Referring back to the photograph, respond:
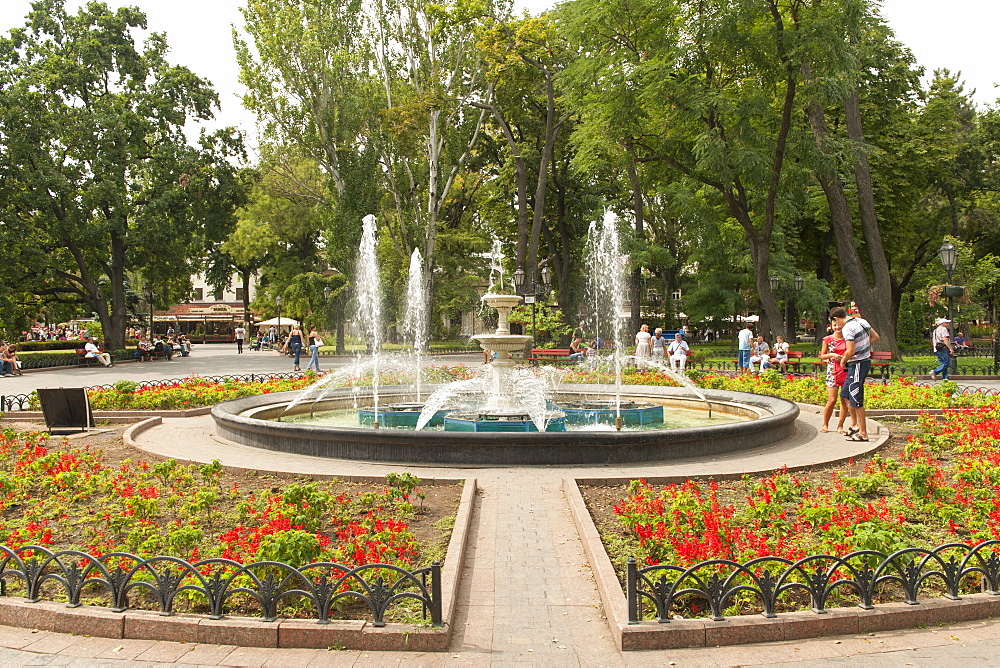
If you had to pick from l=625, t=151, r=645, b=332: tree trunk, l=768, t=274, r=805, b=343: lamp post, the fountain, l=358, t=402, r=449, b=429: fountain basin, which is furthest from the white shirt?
l=358, t=402, r=449, b=429: fountain basin

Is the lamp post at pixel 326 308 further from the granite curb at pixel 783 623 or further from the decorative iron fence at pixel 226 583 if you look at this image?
the granite curb at pixel 783 623

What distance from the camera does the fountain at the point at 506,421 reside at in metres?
8.82

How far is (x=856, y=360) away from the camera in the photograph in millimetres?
9883

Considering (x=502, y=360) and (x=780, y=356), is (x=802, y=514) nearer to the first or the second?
(x=502, y=360)

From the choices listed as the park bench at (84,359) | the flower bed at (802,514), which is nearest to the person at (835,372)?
the flower bed at (802,514)

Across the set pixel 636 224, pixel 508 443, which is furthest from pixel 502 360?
pixel 636 224

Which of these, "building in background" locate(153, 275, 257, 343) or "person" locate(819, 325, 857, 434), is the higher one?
"building in background" locate(153, 275, 257, 343)

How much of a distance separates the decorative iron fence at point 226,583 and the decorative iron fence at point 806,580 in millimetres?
1323

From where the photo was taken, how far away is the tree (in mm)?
31156

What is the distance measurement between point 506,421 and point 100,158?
96.8 feet

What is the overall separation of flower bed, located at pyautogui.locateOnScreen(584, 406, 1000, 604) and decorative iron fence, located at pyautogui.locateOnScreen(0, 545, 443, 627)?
5.53ft

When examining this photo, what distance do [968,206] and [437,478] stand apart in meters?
36.8

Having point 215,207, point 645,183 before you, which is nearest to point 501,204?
point 645,183

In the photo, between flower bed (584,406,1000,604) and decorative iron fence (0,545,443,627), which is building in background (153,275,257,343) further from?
decorative iron fence (0,545,443,627)
